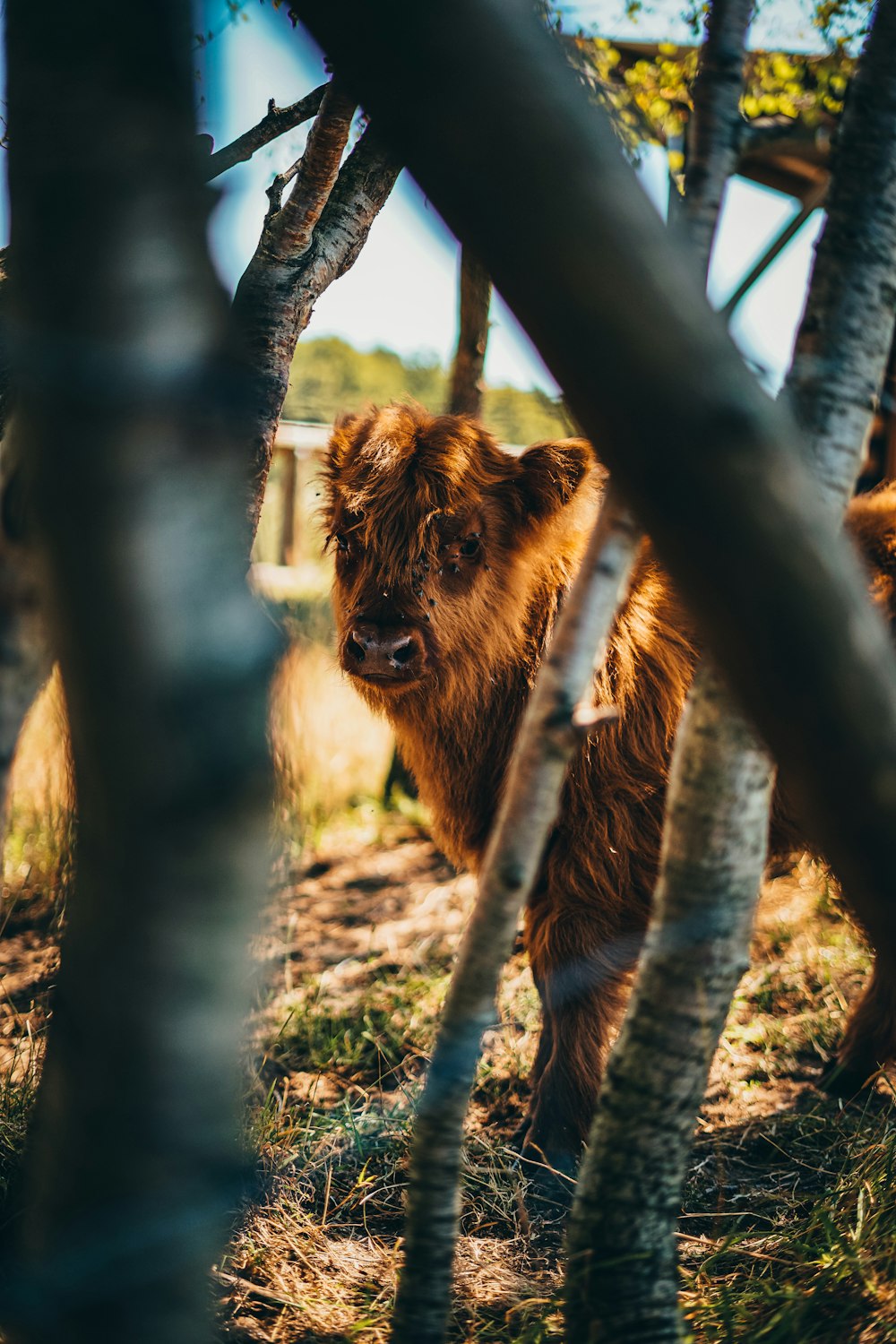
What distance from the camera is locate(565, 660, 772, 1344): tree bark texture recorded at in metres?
1.64

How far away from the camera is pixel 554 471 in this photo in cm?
342

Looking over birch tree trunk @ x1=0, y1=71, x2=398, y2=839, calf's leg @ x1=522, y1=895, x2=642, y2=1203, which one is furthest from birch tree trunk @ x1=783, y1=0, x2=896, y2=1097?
calf's leg @ x1=522, y1=895, x2=642, y2=1203

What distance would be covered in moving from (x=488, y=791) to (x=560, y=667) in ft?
6.13

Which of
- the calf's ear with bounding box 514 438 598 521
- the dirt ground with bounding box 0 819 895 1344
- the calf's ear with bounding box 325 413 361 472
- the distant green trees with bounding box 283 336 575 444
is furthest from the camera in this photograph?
the distant green trees with bounding box 283 336 575 444

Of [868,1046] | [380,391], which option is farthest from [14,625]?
[380,391]

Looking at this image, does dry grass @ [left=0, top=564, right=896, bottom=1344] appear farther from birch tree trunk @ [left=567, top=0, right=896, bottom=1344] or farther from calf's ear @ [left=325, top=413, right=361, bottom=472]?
calf's ear @ [left=325, top=413, right=361, bottom=472]

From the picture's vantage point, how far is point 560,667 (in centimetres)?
158

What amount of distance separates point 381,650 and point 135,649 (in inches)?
67.6

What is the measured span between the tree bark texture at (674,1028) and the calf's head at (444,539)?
5.08ft

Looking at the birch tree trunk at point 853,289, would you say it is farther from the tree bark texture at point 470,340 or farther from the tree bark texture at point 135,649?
the tree bark texture at point 470,340

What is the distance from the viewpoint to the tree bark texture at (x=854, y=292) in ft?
5.29

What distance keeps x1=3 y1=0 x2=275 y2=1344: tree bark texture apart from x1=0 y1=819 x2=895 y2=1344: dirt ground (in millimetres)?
792

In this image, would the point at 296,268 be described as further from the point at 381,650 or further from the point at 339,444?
the point at 381,650

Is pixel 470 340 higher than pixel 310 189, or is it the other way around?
pixel 470 340
